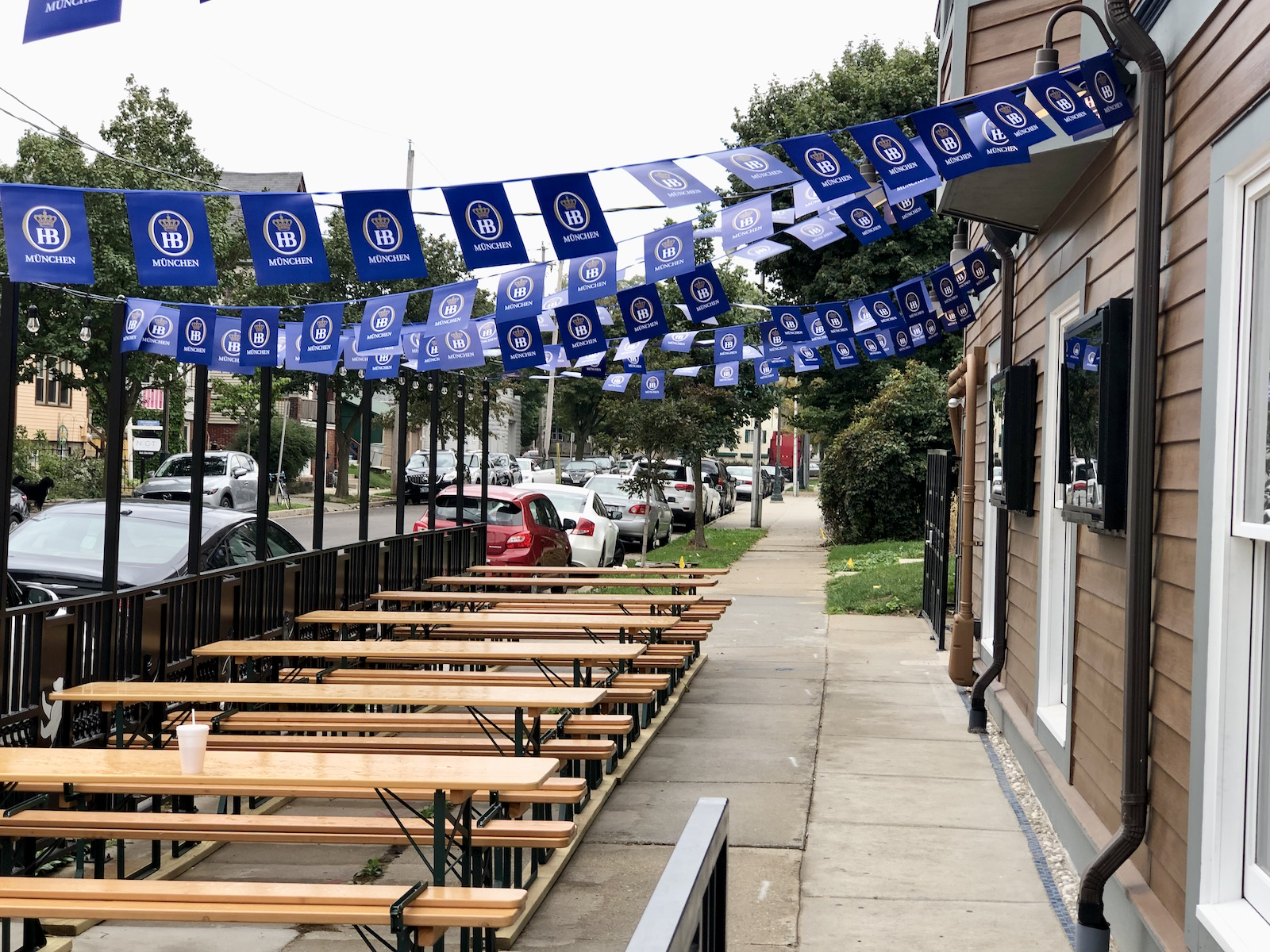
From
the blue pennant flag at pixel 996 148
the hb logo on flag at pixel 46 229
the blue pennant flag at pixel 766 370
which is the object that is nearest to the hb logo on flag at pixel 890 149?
the blue pennant flag at pixel 996 148

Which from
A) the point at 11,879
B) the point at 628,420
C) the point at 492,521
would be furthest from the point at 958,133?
the point at 628,420

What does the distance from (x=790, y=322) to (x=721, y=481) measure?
2651 centimetres

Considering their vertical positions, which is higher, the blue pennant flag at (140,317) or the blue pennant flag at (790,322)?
the blue pennant flag at (790,322)

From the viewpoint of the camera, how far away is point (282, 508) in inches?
1425

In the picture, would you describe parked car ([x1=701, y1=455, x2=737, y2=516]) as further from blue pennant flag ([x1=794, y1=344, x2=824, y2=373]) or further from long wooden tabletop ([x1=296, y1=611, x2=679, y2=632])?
long wooden tabletop ([x1=296, y1=611, x2=679, y2=632])

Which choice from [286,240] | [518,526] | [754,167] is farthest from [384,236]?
[518,526]

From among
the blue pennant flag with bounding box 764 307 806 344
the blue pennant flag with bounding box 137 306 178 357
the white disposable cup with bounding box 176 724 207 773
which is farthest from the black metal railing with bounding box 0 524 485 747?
the blue pennant flag with bounding box 764 307 806 344

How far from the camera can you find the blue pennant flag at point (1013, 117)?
19.9 ft

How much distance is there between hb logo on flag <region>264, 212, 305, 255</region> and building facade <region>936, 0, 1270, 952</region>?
3967mm

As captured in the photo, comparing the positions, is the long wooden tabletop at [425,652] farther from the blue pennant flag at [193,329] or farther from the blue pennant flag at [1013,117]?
the blue pennant flag at [1013,117]

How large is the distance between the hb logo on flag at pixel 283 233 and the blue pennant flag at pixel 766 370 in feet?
24.8

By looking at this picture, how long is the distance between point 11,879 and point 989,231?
7.56 m

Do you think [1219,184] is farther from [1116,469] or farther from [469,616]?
[469,616]

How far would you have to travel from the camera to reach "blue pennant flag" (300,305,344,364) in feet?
35.0
